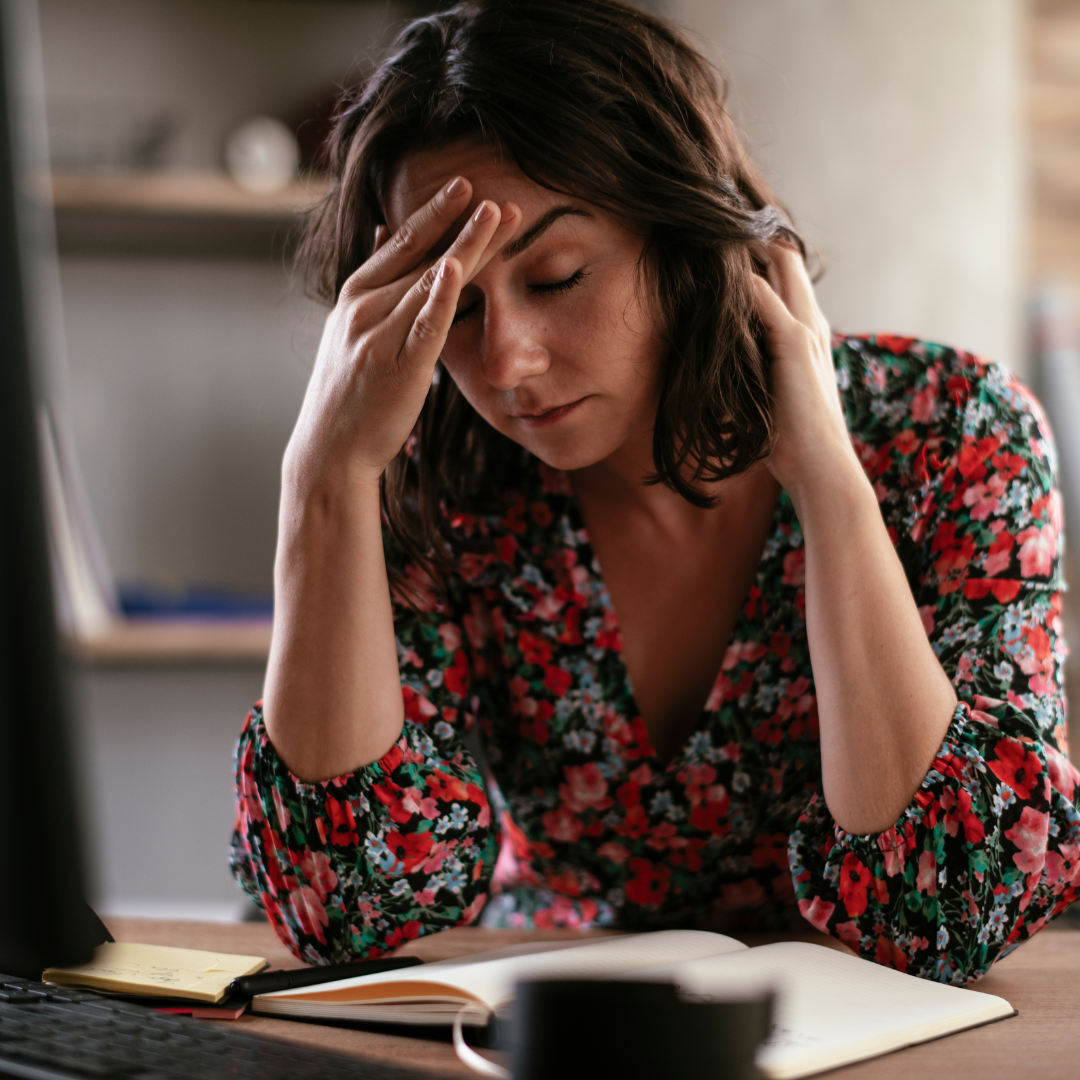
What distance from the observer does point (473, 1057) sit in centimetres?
59

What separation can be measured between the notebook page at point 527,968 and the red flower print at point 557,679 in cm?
34

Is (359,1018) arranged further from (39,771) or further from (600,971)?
(39,771)

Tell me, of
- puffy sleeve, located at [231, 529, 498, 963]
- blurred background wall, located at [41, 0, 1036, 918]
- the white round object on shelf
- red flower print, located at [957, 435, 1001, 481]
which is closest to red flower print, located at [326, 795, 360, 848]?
puffy sleeve, located at [231, 529, 498, 963]

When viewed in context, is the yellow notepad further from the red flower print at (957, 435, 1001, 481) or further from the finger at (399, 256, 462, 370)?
the red flower print at (957, 435, 1001, 481)

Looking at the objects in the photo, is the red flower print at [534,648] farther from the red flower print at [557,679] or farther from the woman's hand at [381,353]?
the woman's hand at [381,353]

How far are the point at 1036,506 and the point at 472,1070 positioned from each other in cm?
65

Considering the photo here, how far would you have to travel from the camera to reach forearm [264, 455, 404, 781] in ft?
2.98

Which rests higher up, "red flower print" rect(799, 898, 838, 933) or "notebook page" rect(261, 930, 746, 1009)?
"notebook page" rect(261, 930, 746, 1009)

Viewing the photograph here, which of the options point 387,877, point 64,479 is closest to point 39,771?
point 387,877

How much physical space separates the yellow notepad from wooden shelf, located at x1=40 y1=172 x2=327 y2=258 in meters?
1.22

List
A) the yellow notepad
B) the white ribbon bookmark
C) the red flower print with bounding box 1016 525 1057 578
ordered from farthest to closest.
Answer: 1. the red flower print with bounding box 1016 525 1057 578
2. the yellow notepad
3. the white ribbon bookmark

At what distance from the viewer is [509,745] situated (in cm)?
114

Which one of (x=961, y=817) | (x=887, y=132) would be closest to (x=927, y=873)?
(x=961, y=817)

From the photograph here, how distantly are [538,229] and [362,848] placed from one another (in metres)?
0.51
